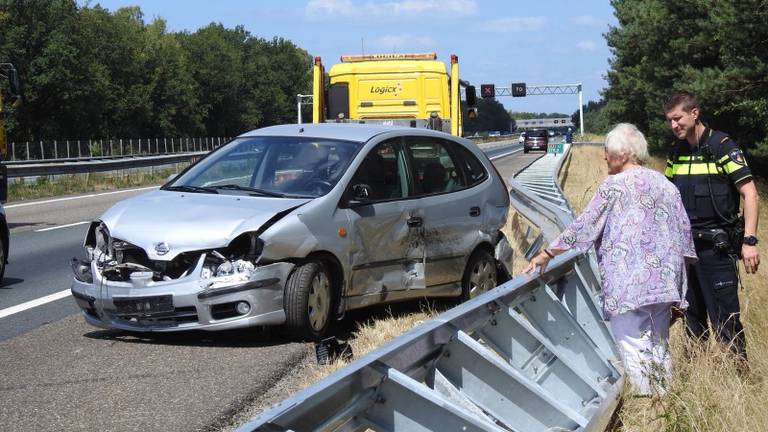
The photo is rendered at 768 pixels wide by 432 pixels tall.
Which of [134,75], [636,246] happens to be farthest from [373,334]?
[134,75]

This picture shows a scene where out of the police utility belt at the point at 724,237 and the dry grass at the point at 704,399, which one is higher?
the police utility belt at the point at 724,237

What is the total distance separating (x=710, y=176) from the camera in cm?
593

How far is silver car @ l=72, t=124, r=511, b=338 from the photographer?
288 inches

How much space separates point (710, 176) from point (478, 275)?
369 cm

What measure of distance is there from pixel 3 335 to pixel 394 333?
2932 millimetres

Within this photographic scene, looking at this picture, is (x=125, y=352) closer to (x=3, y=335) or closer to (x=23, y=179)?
(x=3, y=335)

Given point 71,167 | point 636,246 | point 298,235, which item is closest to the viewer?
point 636,246

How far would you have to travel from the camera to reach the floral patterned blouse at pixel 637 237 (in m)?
5.09

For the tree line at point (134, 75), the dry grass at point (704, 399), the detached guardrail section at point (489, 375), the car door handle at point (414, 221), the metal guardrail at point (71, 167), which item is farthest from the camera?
the tree line at point (134, 75)

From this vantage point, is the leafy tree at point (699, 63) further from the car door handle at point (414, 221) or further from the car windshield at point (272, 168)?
the car windshield at point (272, 168)

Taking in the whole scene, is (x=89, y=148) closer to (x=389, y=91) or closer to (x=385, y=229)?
(x=389, y=91)

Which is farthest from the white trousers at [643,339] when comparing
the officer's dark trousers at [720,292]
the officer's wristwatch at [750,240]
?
the officer's wristwatch at [750,240]

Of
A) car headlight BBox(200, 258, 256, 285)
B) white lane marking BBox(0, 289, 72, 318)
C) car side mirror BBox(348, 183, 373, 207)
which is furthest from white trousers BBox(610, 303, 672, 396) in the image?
white lane marking BBox(0, 289, 72, 318)

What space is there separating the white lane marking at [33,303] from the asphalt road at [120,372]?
0.07 feet
